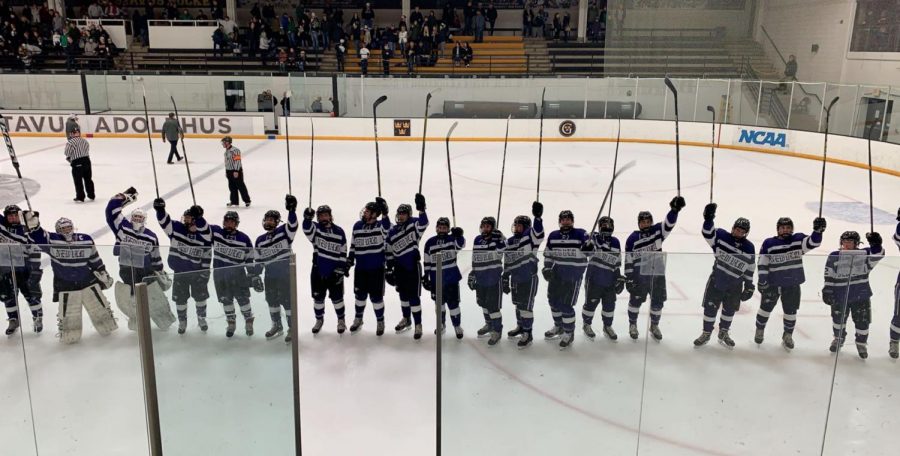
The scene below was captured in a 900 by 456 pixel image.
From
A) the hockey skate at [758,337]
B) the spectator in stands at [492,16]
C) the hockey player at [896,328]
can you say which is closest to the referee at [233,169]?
the hockey skate at [758,337]

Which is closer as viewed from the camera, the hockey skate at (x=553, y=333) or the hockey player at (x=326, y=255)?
the hockey skate at (x=553, y=333)

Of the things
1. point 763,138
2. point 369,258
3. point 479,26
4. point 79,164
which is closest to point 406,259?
Answer: point 369,258

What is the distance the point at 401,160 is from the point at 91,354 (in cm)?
1083

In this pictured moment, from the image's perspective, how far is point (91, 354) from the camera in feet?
11.3

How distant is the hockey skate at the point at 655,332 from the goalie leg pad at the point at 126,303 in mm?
2383

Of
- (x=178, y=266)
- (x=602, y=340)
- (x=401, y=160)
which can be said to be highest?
(x=178, y=266)

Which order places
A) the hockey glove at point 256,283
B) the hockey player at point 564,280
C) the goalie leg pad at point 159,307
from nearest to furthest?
the goalie leg pad at point 159,307
the hockey glove at point 256,283
the hockey player at point 564,280

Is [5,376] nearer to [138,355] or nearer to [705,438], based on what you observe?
[138,355]

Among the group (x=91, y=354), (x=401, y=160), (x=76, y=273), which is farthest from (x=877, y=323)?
(x=401, y=160)

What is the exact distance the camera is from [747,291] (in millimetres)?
3668

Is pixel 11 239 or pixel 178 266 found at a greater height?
pixel 178 266

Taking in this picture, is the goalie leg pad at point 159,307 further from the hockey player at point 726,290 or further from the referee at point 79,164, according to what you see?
the referee at point 79,164

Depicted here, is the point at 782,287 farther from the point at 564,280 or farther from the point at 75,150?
the point at 75,150

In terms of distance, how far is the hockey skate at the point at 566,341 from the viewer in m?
3.51
